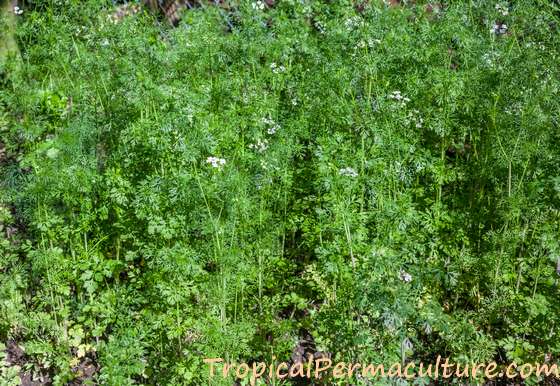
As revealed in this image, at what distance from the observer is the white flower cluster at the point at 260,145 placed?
14.7 ft

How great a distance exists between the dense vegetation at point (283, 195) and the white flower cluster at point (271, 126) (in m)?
0.03

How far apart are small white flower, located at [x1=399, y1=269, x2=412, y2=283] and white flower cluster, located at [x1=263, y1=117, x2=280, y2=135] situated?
4.40 feet

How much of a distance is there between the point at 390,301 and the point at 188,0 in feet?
18.8

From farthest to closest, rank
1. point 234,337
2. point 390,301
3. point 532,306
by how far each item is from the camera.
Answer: point 532,306 < point 234,337 < point 390,301

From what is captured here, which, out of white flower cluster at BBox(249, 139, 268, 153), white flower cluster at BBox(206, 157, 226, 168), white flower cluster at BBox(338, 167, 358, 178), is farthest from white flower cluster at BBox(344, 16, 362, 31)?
white flower cluster at BBox(206, 157, 226, 168)

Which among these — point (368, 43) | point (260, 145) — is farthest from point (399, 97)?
point (260, 145)

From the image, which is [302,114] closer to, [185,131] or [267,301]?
[185,131]

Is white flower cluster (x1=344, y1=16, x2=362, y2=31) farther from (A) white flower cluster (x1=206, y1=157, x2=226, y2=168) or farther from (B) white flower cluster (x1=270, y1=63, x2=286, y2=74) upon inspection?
(A) white flower cluster (x1=206, y1=157, x2=226, y2=168)

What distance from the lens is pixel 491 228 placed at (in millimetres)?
4613

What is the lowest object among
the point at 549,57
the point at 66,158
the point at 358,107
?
the point at 66,158

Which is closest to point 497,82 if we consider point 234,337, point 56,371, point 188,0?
point 234,337

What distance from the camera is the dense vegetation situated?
12.8 ft

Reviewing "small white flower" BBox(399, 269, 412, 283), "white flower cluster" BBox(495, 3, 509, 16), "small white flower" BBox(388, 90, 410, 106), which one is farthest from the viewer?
"white flower cluster" BBox(495, 3, 509, 16)

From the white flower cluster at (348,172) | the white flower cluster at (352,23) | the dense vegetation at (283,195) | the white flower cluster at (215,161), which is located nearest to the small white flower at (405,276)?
the dense vegetation at (283,195)
